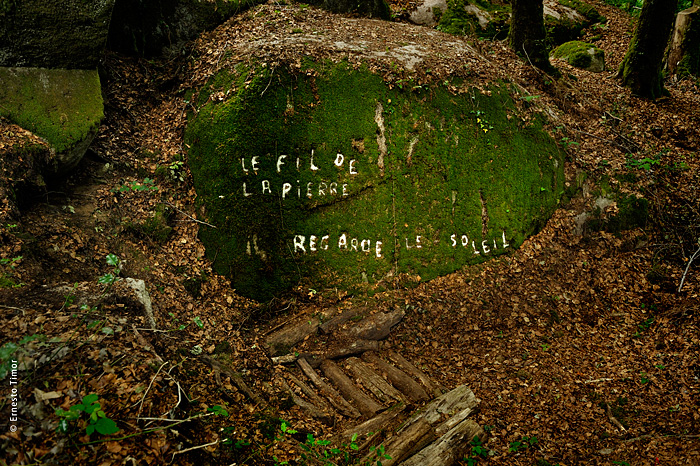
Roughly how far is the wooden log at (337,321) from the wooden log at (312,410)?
95cm

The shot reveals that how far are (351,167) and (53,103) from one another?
3901 mm

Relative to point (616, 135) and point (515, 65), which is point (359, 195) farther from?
point (616, 135)

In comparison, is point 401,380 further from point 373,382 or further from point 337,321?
point 337,321

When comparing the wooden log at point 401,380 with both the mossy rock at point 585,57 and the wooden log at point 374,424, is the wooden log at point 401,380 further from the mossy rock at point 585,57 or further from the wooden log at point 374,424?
the mossy rock at point 585,57

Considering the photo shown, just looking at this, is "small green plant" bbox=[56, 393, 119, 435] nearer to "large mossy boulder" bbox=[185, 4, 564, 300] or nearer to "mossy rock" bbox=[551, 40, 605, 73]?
"large mossy boulder" bbox=[185, 4, 564, 300]

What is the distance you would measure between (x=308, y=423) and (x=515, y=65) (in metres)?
8.13

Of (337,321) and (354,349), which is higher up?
(337,321)

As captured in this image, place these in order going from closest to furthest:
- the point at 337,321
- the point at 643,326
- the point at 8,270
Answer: the point at 8,270 < the point at 337,321 < the point at 643,326

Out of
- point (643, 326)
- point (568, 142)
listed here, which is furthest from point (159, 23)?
point (643, 326)

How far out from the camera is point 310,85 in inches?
225

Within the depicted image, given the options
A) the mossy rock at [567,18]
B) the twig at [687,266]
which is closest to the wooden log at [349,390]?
the twig at [687,266]

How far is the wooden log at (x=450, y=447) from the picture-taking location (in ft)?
12.1

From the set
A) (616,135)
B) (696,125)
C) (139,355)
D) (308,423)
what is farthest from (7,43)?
(696,125)

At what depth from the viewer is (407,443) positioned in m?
3.82
